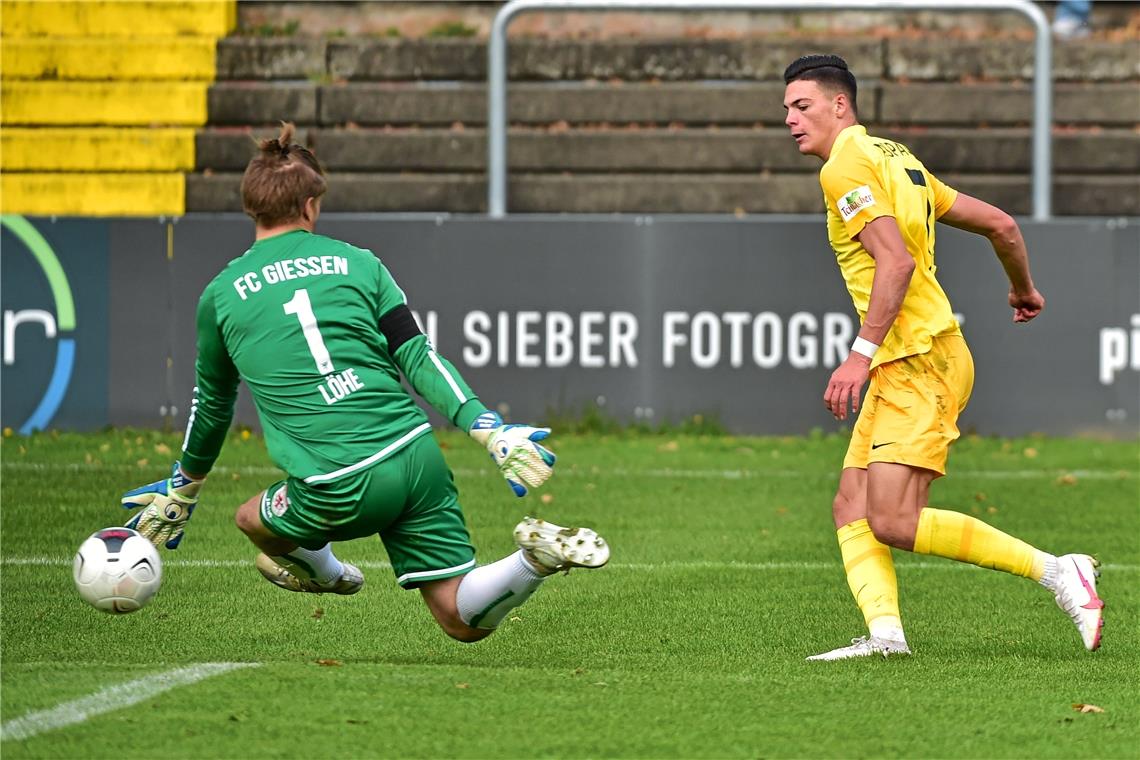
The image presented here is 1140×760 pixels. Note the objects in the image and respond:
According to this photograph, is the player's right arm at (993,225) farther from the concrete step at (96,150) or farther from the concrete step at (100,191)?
the concrete step at (96,150)

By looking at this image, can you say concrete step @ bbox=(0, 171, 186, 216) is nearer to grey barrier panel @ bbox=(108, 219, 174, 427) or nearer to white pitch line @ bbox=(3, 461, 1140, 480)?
grey barrier panel @ bbox=(108, 219, 174, 427)

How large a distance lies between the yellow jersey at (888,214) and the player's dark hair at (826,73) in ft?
0.47

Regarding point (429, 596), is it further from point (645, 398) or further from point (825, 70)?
point (645, 398)

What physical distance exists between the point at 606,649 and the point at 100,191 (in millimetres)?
12761

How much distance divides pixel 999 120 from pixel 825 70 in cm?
1237

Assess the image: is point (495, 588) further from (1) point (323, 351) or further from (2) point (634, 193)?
(2) point (634, 193)

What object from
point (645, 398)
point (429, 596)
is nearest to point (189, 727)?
point (429, 596)

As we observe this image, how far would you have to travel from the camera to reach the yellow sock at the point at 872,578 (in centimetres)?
620

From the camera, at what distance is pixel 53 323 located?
13719 millimetres

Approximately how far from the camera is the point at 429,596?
→ 225 inches

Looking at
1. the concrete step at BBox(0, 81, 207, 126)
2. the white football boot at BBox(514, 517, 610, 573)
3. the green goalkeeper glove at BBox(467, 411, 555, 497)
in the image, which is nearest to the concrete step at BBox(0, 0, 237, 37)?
the concrete step at BBox(0, 81, 207, 126)

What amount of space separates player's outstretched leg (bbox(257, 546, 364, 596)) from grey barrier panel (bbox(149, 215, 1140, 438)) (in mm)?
7523

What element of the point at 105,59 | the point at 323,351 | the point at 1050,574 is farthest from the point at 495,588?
the point at 105,59

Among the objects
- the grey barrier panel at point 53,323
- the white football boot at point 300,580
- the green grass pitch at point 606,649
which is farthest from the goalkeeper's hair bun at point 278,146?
the grey barrier panel at point 53,323
